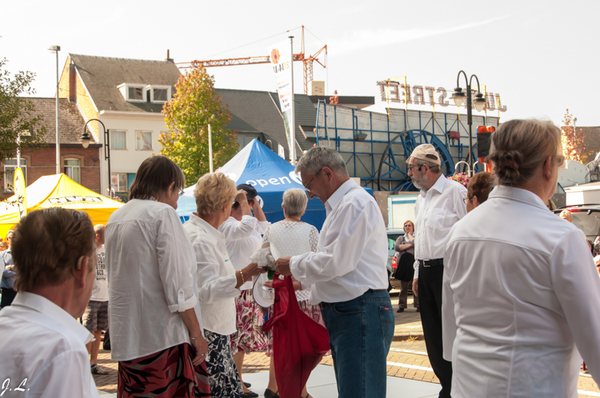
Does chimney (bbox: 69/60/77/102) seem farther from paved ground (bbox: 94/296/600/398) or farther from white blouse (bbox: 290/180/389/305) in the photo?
white blouse (bbox: 290/180/389/305)

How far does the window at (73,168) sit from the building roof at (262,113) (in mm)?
11503

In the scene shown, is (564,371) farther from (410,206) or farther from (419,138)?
(419,138)

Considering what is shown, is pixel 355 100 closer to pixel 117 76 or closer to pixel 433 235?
pixel 117 76

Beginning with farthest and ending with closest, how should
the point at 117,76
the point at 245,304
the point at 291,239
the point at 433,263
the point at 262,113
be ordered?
the point at 262,113 → the point at 117,76 → the point at 245,304 → the point at 291,239 → the point at 433,263

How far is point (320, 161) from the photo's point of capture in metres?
3.48

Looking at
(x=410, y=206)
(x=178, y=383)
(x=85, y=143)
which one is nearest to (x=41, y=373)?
(x=178, y=383)

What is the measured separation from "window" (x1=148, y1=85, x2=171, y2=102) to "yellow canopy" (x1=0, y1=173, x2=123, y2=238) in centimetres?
2951

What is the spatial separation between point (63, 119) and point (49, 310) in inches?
1676

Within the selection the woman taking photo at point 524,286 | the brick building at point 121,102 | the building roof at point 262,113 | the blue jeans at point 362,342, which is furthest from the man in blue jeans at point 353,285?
the building roof at point 262,113

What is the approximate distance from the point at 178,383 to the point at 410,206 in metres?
20.8

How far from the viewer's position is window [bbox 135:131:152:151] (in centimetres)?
4081

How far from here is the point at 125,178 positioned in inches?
1587

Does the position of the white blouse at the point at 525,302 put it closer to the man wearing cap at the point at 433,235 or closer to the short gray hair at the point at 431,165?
the man wearing cap at the point at 433,235

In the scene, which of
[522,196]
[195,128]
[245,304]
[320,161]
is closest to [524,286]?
[522,196]
